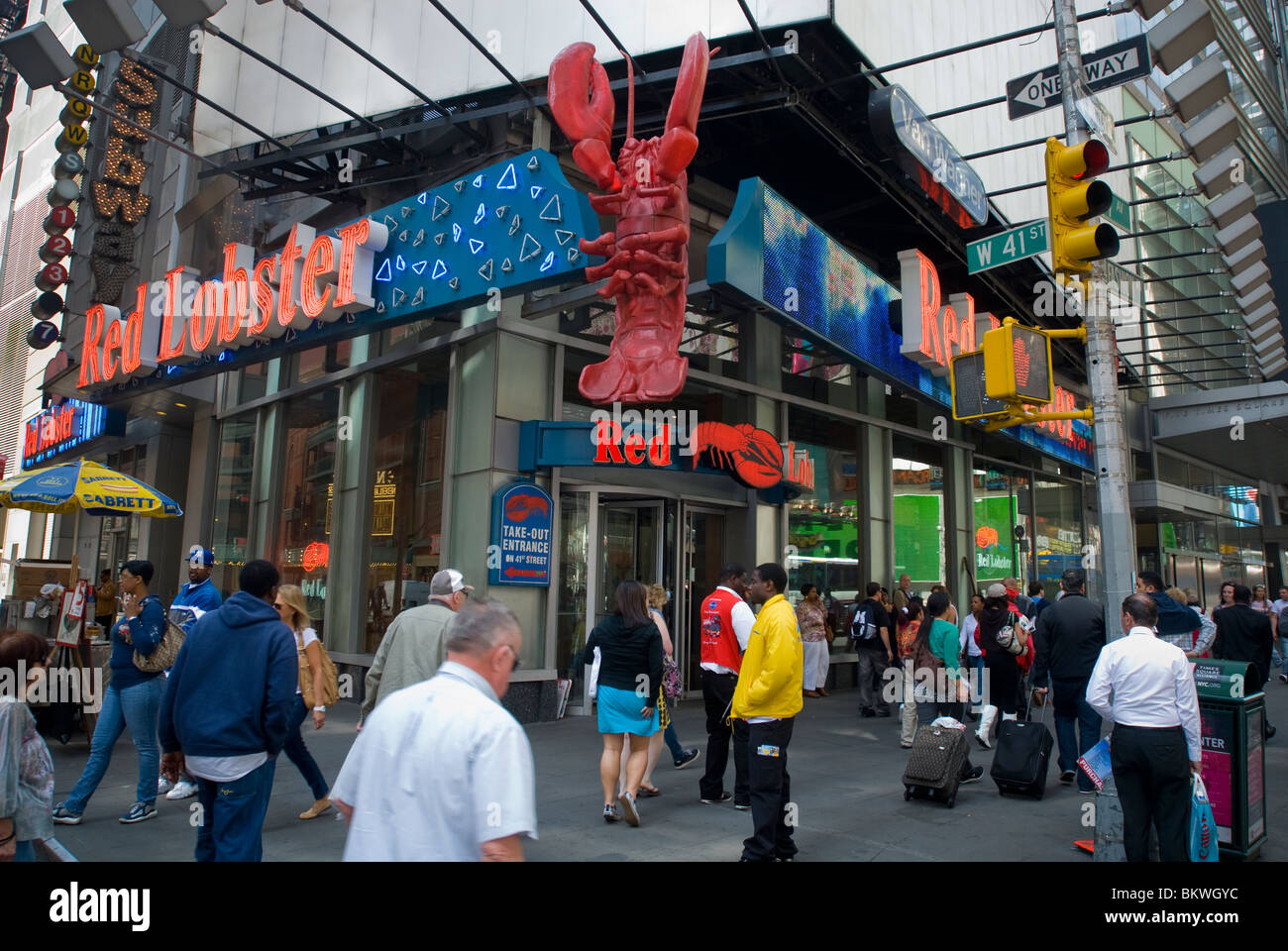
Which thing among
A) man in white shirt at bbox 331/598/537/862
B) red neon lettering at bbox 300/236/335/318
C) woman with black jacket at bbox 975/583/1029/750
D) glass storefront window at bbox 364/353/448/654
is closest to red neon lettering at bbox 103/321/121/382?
glass storefront window at bbox 364/353/448/654

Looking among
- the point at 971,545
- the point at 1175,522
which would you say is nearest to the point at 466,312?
the point at 971,545

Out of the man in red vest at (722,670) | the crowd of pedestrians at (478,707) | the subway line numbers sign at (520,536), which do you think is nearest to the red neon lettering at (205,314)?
the subway line numbers sign at (520,536)

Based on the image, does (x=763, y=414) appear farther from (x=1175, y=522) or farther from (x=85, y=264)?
(x=1175, y=522)

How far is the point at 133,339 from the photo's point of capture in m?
14.5

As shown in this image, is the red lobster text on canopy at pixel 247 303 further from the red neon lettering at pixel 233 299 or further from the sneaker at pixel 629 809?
the sneaker at pixel 629 809

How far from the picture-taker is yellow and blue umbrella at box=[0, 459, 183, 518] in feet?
33.3

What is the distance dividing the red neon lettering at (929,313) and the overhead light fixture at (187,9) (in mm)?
9237

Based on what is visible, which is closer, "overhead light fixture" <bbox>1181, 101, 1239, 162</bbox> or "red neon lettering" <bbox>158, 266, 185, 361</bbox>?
"overhead light fixture" <bbox>1181, 101, 1239, 162</bbox>

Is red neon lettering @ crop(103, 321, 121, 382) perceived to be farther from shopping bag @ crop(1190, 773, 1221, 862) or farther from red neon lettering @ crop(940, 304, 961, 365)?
shopping bag @ crop(1190, 773, 1221, 862)

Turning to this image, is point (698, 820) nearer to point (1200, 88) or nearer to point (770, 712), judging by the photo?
point (770, 712)

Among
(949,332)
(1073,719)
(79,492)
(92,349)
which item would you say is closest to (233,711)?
(1073,719)

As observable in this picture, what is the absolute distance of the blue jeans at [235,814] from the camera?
13.6 ft

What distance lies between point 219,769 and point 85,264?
23.4 metres

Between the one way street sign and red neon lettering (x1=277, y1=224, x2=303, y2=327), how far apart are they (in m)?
8.89
